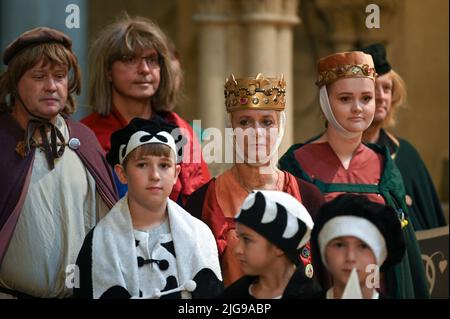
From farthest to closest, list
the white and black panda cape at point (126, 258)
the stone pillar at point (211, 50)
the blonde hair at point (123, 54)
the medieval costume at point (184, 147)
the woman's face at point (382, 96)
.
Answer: the stone pillar at point (211, 50) < the woman's face at point (382, 96) < the blonde hair at point (123, 54) < the medieval costume at point (184, 147) < the white and black panda cape at point (126, 258)

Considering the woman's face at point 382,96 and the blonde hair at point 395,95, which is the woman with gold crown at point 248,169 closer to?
the woman's face at point 382,96

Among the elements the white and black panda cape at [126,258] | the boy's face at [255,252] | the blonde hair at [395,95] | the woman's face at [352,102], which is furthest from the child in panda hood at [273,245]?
the blonde hair at [395,95]

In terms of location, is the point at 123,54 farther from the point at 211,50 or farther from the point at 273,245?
the point at 211,50

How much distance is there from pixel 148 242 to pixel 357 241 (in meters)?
0.73

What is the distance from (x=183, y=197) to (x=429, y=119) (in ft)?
18.0

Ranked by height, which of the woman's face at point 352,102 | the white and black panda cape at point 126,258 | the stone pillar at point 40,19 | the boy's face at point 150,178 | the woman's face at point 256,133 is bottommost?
the white and black panda cape at point 126,258

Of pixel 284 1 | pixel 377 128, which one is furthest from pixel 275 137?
pixel 284 1

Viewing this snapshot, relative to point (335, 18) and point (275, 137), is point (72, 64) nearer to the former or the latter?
point (275, 137)

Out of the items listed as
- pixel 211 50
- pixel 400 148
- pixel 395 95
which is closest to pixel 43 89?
pixel 395 95

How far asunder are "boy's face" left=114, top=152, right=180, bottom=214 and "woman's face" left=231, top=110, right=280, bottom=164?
32cm

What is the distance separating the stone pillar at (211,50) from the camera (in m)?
10.6

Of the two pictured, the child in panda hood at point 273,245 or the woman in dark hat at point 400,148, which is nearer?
the child in panda hood at point 273,245

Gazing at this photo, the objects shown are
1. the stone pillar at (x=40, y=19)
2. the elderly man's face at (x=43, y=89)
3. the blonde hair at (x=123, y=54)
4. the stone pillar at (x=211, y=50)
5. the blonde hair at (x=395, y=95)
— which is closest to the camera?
the elderly man's face at (x=43, y=89)

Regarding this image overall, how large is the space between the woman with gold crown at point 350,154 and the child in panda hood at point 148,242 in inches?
24.6
